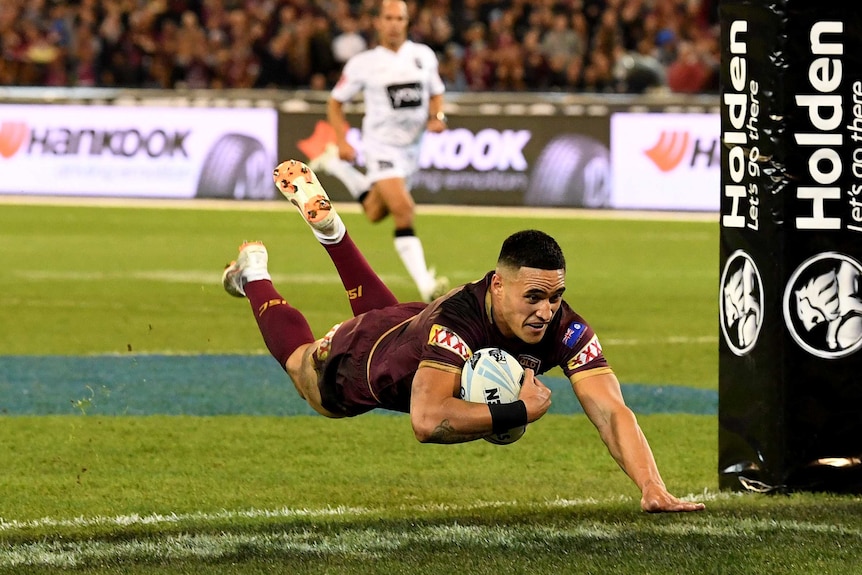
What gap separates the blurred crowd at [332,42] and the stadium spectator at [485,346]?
16553 millimetres

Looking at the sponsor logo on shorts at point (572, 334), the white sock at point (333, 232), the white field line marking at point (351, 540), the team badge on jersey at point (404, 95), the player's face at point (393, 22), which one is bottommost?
the white field line marking at point (351, 540)

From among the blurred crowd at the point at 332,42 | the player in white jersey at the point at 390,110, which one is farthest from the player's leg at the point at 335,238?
the blurred crowd at the point at 332,42

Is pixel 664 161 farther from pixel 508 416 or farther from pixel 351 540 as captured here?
pixel 508 416

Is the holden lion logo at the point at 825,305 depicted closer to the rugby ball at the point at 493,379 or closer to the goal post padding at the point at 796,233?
the goal post padding at the point at 796,233

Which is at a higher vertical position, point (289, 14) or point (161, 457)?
point (289, 14)

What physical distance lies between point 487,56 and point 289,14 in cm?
359

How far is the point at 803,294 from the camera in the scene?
710cm

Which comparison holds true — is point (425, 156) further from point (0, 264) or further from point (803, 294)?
point (803, 294)

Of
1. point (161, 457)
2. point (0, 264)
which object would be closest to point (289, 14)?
point (0, 264)

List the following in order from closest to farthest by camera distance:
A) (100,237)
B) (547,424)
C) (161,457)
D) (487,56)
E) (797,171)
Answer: (797,171)
(161,457)
(547,424)
(100,237)
(487,56)

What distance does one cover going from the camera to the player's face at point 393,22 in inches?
576

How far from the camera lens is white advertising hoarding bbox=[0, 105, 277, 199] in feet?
74.6

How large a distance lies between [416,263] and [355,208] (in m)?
8.85

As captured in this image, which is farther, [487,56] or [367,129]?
[487,56]
